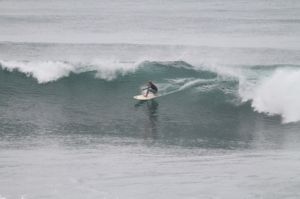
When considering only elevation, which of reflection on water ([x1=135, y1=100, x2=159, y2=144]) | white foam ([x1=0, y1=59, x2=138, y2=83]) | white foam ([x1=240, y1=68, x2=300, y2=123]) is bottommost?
Result: reflection on water ([x1=135, y1=100, x2=159, y2=144])

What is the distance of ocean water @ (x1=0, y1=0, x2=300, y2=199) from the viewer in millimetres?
20828

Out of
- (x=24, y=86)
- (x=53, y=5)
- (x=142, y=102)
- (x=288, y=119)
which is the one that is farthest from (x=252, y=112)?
(x=53, y=5)

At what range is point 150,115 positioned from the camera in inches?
1150

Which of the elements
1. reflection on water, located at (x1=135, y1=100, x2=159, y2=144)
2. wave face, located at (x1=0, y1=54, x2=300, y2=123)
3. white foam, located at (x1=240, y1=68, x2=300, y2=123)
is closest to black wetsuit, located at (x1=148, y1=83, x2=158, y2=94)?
reflection on water, located at (x1=135, y1=100, x2=159, y2=144)

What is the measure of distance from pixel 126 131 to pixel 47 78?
8.53 metres

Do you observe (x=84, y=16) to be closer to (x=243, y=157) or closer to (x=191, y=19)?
(x=191, y=19)

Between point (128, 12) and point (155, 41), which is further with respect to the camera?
point (128, 12)

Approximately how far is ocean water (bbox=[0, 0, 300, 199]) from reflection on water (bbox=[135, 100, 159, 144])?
0.05 m

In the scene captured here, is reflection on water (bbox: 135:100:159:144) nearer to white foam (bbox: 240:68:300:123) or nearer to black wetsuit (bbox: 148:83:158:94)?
black wetsuit (bbox: 148:83:158:94)

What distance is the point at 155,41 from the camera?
160 feet

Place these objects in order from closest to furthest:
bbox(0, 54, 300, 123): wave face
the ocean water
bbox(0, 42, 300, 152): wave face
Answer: the ocean water, bbox(0, 42, 300, 152): wave face, bbox(0, 54, 300, 123): wave face

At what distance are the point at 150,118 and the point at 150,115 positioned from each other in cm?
36

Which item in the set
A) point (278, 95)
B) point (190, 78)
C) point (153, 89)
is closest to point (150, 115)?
point (153, 89)

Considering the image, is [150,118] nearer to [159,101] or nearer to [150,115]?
[150,115]
